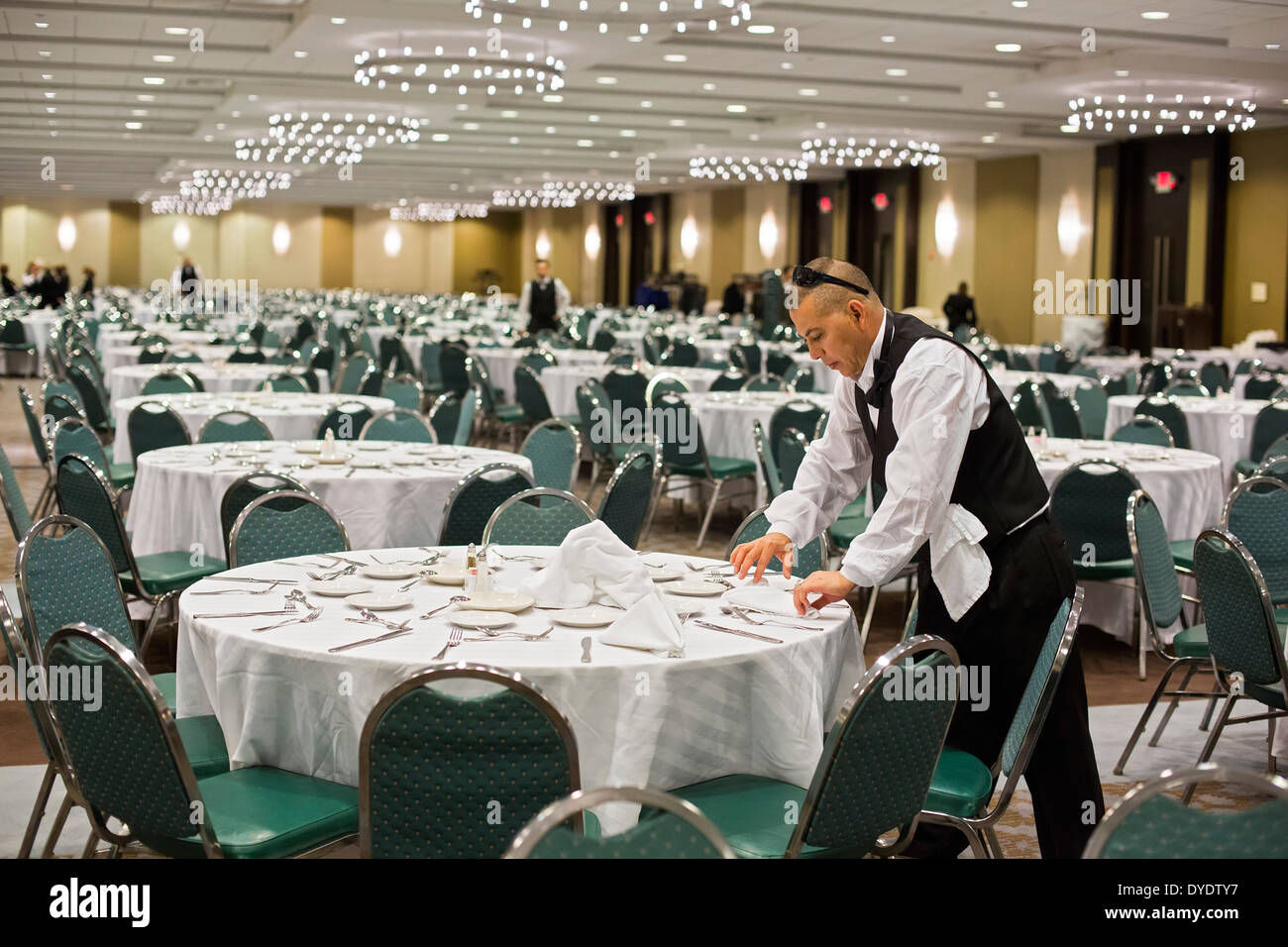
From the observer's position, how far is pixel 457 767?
272cm

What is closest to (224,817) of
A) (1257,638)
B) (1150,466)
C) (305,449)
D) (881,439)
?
(881,439)

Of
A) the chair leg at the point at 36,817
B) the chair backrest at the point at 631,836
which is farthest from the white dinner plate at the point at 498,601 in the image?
the chair backrest at the point at 631,836

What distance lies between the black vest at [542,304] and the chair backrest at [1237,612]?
14.8 metres

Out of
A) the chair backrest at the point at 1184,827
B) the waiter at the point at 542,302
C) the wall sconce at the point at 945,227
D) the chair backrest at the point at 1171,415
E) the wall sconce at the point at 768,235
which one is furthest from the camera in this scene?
the wall sconce at the point at 768,235

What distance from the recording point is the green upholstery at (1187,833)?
2182 mm

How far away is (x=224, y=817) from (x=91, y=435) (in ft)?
12.3

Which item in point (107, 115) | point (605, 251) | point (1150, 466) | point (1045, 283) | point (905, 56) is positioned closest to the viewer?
point (1150, 466)

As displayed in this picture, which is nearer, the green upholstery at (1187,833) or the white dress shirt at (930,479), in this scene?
the green upholstery at (1187,833)

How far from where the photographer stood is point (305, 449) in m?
6.68

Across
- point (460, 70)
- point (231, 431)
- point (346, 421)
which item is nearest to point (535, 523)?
point (231, 431)

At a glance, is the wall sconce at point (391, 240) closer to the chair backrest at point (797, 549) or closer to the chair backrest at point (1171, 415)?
the chair backrest at point (1171, 415)

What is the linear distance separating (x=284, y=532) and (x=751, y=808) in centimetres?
199

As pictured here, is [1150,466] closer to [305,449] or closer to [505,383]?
[305,449]

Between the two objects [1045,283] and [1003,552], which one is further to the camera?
[1045,283]
